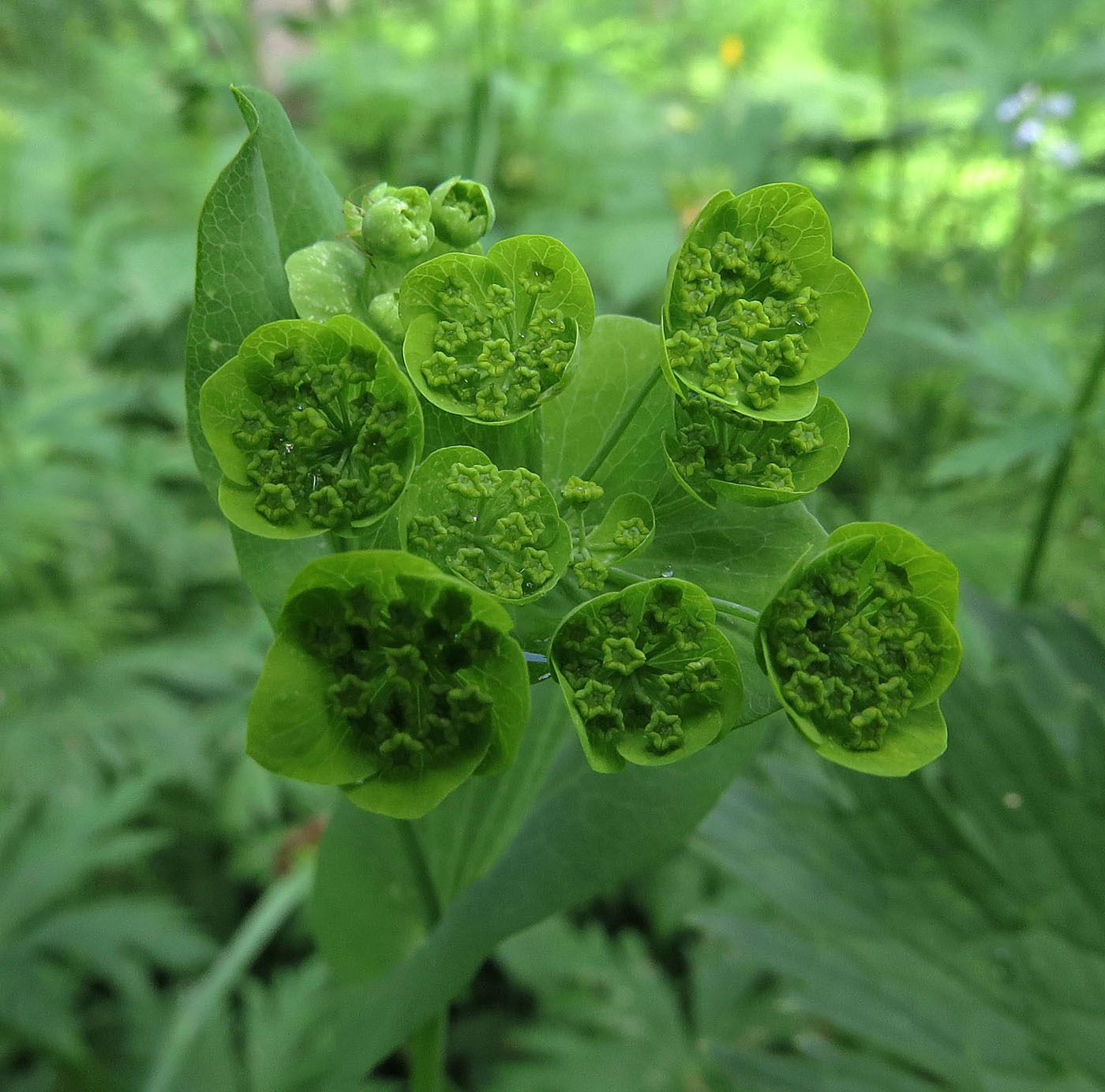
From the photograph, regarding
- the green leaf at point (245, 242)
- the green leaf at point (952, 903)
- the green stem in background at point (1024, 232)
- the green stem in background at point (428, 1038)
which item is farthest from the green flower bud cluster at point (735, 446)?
the green stem in background at point (1024, 232)

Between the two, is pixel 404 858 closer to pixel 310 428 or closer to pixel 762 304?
pixel 310 428

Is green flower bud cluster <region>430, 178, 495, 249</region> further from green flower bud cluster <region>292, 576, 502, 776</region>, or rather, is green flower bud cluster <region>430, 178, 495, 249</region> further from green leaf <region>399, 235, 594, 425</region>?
green flower bud cluster <region>292, 576, 502, 776</region>

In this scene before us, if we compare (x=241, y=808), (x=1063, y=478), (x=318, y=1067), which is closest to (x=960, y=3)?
(x=1063, y=478)

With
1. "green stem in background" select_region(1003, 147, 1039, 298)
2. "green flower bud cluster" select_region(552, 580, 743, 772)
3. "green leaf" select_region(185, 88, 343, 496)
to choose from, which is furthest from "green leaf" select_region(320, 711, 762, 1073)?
"green stem in background" select_region(1003, 147, 1039, 298)

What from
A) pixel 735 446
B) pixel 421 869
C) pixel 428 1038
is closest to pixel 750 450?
pixel 735 446

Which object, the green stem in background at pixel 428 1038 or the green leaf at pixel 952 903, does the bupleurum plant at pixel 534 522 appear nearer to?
the green stem in background at pixel 428 1038

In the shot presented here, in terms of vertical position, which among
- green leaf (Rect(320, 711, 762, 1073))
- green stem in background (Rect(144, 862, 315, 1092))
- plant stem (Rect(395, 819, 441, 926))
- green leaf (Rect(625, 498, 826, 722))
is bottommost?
green stem in background (Rect(144, 862, 315, 1092))
